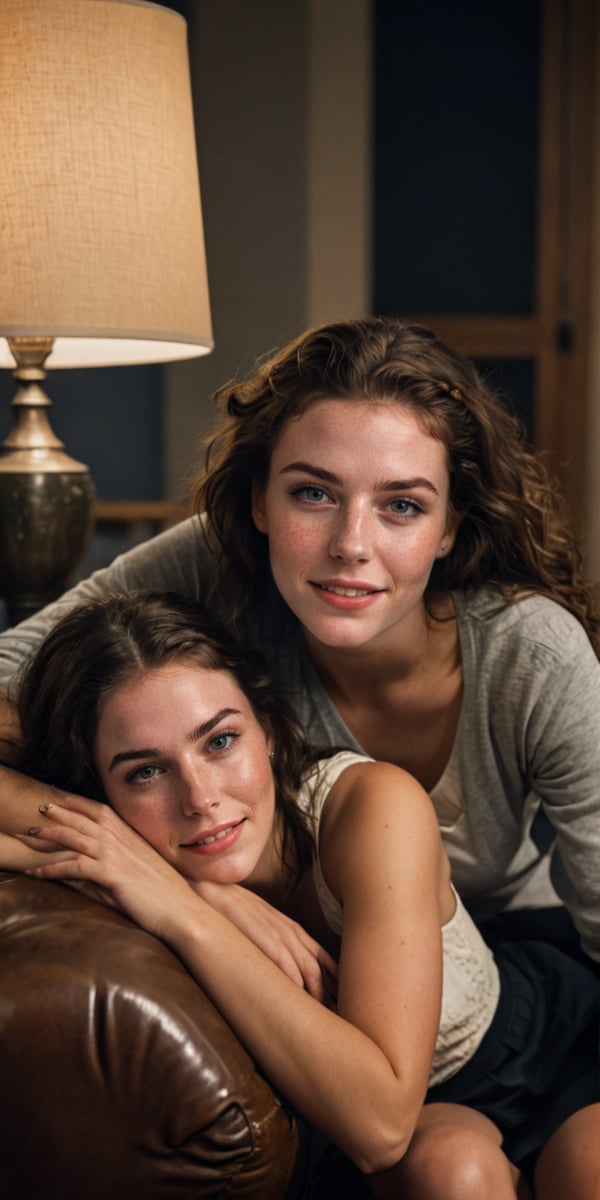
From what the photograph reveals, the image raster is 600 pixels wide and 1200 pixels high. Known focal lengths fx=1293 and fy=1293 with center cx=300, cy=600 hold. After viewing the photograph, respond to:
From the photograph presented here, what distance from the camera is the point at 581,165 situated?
425 centimetres

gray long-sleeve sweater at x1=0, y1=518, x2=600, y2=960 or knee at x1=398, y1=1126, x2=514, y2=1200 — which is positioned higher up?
gray long-sleeve sweater at x1=0, y1=518, x2=600, y2=960

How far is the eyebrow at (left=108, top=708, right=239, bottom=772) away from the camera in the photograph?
120 centimetres

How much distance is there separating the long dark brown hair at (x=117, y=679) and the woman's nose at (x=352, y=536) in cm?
15

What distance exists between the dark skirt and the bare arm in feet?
0.77

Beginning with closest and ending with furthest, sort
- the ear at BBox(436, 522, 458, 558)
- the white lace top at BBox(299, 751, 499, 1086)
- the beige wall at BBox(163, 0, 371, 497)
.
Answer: the white lace top at BBox(299, 751, 499, 1086), the ear at BBox(436, 522, 458, 558), the beige wall at BBox(163, 0, 371, 497)

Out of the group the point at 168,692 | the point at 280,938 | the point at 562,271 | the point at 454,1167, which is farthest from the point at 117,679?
the point at 562,271

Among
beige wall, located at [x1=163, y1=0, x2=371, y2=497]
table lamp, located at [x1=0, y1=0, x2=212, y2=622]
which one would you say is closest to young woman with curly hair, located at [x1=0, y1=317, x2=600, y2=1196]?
table lamp, located at [x1=0, y1=0, x2=212, y2=622]

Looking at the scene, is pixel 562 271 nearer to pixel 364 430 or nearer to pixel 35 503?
pixel 35 503

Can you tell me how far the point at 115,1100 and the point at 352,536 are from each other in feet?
1.89

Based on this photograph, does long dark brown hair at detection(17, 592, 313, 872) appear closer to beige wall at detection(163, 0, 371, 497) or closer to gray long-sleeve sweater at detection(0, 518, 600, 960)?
gray long-sleeve sweater at detection(0, 518, 600, 960)

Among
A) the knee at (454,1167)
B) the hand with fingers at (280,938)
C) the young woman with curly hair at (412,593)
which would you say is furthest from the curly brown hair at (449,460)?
the knee at (454,1167)

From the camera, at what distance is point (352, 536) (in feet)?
4.23

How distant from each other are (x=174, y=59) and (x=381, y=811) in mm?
1075

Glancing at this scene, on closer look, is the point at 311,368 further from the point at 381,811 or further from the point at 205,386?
the point at 205,386
